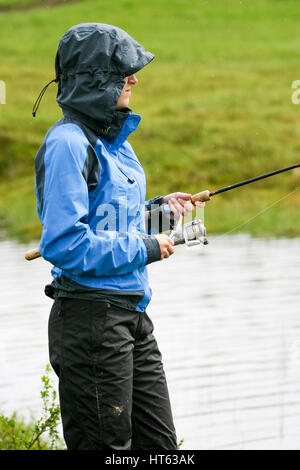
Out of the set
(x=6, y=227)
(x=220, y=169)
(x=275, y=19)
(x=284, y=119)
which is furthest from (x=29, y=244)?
(x=275, y=19)

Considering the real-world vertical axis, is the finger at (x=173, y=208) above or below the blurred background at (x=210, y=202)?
above

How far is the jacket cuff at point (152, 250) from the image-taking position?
2.77 meters

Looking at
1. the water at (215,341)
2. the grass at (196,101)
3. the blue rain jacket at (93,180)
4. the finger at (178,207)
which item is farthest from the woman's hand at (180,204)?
the grass at (196,101)

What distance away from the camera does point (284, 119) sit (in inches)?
707

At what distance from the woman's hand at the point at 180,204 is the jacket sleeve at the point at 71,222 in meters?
0.62

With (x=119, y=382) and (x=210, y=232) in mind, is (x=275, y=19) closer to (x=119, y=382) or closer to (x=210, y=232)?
(x=210, y=232)

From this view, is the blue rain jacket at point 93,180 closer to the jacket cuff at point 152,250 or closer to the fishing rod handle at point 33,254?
the jacket cuff at point 152,250

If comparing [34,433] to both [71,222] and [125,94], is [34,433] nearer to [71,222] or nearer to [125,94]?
[71,222]

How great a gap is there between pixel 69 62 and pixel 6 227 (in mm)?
9237

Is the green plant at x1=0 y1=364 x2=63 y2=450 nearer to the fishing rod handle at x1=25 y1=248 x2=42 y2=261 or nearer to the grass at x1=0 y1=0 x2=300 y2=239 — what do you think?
the fishing rod handle at x1=25 y1=248 x2=42 y2=261

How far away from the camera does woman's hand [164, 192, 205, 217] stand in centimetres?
330

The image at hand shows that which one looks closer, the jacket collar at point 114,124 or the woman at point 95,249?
the woman at point 95,249

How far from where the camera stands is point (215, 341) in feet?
20.0

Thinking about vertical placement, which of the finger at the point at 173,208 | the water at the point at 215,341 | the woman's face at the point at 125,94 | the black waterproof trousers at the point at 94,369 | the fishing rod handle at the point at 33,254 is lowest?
the water at the point at 215,341
